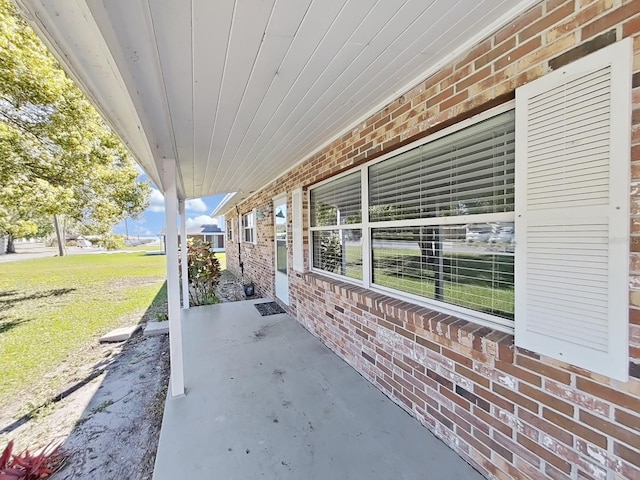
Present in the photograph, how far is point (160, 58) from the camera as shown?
1.76m

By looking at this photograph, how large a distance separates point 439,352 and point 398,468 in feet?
2.68

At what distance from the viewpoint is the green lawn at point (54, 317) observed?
14.0ft

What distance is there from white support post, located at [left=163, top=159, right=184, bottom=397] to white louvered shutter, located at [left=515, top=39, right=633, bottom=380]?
115 inches

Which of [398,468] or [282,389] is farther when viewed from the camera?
[282,389]

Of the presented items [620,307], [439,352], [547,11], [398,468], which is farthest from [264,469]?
[547,11]

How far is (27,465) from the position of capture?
222cm

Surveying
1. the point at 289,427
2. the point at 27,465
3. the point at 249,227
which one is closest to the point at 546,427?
the point at 289,427

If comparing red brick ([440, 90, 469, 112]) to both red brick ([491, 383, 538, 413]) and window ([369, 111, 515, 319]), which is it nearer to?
window ([369, 111, 515, 319])

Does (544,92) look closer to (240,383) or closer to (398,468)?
(398,468)

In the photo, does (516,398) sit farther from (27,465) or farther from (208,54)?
(27,465)

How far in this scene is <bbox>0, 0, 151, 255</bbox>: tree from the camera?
20.0 feet

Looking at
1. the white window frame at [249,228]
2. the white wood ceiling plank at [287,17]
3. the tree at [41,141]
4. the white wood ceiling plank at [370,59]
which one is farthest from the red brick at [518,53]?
the white window frame at [249,228]

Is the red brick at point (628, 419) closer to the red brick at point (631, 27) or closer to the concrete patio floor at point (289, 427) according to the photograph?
the concrete patio floor at point (289, 427)

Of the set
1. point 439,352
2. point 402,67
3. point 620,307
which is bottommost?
point 439,352
